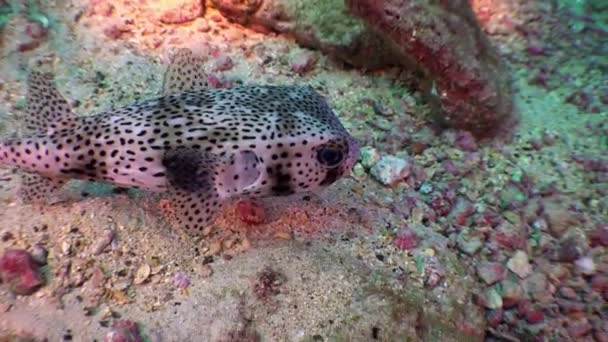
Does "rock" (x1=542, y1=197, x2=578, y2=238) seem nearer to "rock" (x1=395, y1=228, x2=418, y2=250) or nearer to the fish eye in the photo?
"rock" (x1=395, y1=228, x2=418, y2=250)

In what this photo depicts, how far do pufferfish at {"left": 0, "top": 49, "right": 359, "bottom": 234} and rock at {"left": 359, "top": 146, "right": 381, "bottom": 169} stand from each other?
3.46 feet

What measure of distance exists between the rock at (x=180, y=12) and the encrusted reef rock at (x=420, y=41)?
25cm

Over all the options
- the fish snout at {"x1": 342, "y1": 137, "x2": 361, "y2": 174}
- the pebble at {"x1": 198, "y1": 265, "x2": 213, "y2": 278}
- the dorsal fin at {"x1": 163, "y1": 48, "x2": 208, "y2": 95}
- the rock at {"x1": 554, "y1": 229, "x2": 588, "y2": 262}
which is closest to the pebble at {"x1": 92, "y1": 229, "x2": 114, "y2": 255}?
the pebble at {"x1": 198, "y1": 265, "x2": 213, "y2": 278}

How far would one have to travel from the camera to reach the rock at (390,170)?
168 inches

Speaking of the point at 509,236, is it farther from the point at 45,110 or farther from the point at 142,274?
the point at 45,110

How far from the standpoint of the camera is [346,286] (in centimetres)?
328

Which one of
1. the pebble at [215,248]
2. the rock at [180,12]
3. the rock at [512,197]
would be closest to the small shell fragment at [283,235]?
the pebble at [215,248]

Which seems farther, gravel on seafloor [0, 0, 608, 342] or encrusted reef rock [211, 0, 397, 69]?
encrusted reef rock [211, 0, 397, 69]

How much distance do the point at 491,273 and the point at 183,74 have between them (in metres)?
3.05

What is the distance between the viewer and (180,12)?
5387mm

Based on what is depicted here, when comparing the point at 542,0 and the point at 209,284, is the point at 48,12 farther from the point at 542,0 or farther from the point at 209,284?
the point at 542,0

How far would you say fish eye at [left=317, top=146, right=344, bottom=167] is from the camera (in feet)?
10.4

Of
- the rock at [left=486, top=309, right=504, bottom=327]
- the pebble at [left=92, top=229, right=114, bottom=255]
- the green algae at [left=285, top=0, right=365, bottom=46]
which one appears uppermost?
the green algae at [left=285, top=0, right=365, bottom=46]

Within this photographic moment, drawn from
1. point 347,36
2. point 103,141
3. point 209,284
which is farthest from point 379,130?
point 103,141
